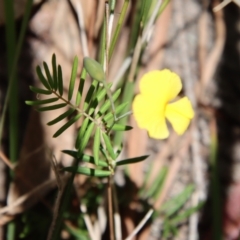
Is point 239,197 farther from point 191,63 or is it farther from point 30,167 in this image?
point 30,167

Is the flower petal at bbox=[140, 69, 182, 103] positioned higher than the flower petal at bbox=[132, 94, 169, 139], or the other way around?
the flower petal at bbox=[140, 69, 182, 103]

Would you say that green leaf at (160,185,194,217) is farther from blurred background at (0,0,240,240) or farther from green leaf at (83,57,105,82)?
green leaf at (83,57,105,82)

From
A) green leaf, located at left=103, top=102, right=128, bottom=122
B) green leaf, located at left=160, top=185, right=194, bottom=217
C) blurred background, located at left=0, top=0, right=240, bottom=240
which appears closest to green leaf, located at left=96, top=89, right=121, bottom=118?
green leaf, located at left=103, top=102, right=128, bottom=122

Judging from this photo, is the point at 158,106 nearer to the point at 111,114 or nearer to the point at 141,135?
the point at 111,114

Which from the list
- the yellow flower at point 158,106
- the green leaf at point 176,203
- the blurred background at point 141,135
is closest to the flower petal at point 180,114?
the yellow flower at point 158,106

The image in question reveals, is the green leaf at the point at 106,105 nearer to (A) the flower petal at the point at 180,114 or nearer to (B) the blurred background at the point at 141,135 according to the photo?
(A) the flower petal at the point at 180,114

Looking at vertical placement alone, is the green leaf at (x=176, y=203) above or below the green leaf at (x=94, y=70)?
below

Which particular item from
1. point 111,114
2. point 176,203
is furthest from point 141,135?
point 111,114
